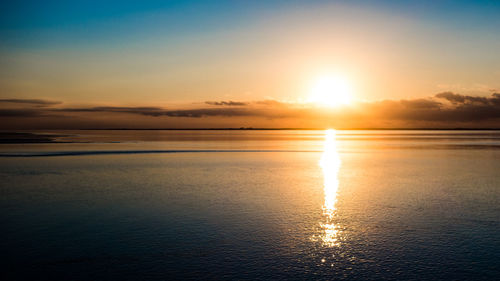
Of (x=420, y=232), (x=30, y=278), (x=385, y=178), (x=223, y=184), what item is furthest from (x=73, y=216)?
(x=385, y=178)

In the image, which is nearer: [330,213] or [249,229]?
[249,229]

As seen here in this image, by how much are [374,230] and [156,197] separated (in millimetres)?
10290

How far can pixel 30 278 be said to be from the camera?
8031mm

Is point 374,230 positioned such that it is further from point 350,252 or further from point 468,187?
point 468,187

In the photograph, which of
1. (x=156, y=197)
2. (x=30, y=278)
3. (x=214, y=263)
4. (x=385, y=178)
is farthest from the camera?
(x=385, y=178)

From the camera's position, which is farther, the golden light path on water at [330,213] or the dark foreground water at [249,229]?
the golden light path on water at [330,213]

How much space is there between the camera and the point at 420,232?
1154cm

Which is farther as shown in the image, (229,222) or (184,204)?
(184,204)

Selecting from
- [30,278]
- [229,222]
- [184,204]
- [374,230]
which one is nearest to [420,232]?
[374,230]

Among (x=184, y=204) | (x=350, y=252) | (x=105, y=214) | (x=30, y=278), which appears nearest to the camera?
(x=30, y=278)

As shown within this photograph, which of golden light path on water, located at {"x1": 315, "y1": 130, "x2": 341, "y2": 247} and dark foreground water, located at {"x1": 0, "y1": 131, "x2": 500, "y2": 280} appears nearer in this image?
dark foreground water, located at {"x1": 0, "y1": 131, "x2": 500, "y2": 280}

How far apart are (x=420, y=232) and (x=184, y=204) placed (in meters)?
9.39

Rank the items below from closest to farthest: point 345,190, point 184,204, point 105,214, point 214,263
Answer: point 214,263 → point 105,214 → point 184,204 → point 345,190

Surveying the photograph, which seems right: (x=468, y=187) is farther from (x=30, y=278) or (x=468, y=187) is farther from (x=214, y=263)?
(x=30, y=278)
